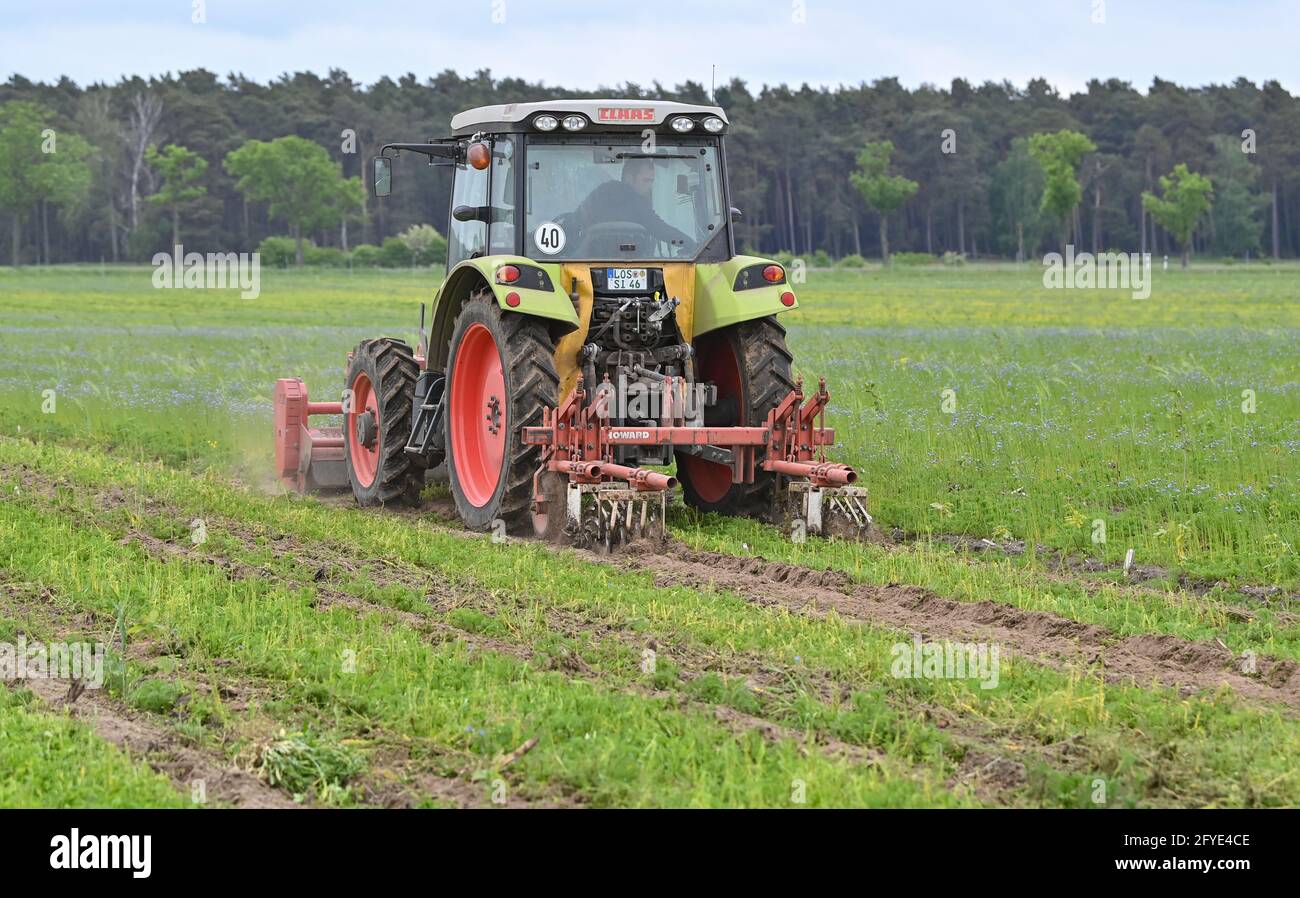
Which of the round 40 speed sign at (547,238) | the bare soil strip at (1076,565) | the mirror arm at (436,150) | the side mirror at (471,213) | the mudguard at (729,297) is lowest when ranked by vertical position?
the bare soil strip at (1076,565)

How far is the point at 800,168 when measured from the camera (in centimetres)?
10319

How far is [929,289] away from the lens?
2195 inches

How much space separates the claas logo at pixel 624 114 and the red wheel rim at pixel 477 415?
179 centimetres

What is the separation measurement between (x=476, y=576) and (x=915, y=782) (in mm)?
4167

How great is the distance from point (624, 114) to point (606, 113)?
0.43 feet

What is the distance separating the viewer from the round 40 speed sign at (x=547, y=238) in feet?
37.0

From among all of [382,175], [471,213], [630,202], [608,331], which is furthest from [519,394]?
[382,175]

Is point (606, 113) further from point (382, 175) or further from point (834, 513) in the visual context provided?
point (834, 513)

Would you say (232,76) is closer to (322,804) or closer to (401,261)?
(401,261)

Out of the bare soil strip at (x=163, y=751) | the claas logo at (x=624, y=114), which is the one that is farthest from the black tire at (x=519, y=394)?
the bare soil strip at (x=163, y=751)

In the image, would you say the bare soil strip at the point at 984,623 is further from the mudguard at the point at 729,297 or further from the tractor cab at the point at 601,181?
the tractor cab at the point at 601,181

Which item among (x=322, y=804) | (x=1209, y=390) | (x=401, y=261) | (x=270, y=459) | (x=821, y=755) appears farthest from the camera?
(x=401, y=261)

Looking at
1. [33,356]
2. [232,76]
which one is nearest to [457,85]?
[232,76]

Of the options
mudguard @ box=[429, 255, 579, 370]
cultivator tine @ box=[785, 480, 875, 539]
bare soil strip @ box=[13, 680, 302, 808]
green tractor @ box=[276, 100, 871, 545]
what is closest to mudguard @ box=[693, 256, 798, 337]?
green tractor @ box=[276, 100, 871, 545]
